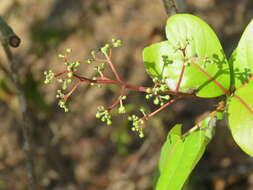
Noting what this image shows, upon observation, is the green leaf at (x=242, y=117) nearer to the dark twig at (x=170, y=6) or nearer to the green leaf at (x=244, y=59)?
the green leaf at (x=244, y=59)

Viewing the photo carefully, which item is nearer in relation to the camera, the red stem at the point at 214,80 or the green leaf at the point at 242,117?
the green leaf at the point at 242,117

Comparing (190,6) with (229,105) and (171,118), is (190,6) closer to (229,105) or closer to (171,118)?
(171,118)

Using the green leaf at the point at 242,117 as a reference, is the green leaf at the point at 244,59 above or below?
above

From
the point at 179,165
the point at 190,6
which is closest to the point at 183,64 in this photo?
the point at 179,165

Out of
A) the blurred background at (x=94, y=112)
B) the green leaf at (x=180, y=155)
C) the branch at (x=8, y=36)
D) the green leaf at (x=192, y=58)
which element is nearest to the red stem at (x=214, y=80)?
the green leaf at (x=192, y=58)

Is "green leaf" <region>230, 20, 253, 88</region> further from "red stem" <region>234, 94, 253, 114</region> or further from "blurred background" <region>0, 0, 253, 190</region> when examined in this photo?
"blurred background" <region>0, 0, 253, 190</region>

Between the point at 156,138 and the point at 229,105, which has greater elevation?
the point at 229,105
